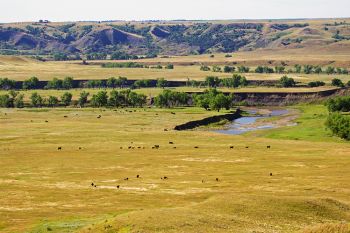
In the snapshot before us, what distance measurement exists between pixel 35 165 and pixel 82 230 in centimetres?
5119

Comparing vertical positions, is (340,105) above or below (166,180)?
above

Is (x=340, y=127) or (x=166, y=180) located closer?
(x=166, y=180)

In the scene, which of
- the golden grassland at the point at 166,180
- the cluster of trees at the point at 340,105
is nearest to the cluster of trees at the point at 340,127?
the golden grassland at the point at 166,180

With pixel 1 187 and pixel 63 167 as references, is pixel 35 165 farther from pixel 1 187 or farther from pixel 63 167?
pixel 1 187

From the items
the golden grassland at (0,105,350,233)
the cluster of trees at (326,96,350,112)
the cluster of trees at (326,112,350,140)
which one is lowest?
the golden grassland at (0,105,350,233)

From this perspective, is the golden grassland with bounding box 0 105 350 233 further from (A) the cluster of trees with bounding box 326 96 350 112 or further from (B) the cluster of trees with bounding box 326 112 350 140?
(A) the cluster of trees with bounding box 326 96 350 112

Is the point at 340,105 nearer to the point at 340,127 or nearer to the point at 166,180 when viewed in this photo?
the point at 340,127

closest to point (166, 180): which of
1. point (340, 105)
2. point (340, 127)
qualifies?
point (340, 127)

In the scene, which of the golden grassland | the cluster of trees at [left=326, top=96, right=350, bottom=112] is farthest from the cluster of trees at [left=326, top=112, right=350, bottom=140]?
the cluster of trees at [left=326, top=96, right=350, bottom=112]

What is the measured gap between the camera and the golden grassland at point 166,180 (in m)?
60.8

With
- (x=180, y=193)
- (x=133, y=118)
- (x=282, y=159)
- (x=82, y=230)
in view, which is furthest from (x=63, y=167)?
(x=133, y=118)

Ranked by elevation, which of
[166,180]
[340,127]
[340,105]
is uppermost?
[340,105]

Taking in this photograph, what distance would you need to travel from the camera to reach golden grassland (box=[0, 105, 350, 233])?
60.8m

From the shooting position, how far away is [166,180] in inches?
3656
